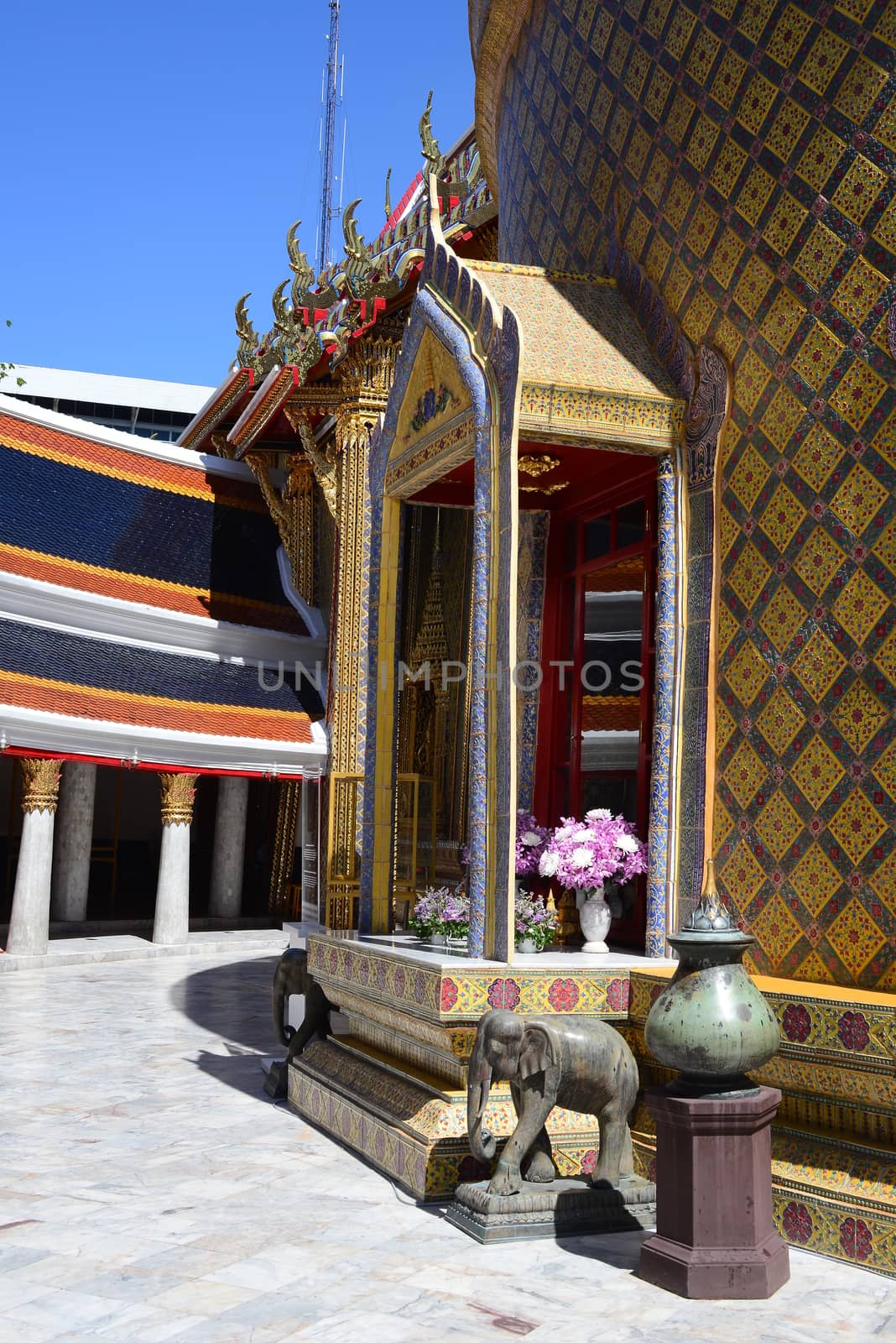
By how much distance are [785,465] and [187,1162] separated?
11.8 feet

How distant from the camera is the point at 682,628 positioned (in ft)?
17.5

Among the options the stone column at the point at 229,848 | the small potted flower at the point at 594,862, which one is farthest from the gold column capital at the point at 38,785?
the small potted flower at the point at 594,862

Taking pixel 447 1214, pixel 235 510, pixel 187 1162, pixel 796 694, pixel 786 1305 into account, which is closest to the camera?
pixel 786 1305

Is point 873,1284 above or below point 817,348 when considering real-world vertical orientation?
below

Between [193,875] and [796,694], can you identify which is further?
[193,875]

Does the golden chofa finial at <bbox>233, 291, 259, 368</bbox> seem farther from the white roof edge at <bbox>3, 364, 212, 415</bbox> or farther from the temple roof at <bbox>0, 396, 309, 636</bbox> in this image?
the white roof edge at <bbox>3, 364, 212, 415</bbox>

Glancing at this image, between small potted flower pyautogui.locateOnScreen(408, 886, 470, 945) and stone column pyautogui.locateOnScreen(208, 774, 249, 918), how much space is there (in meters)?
10.2

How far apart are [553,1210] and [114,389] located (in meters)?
37.3

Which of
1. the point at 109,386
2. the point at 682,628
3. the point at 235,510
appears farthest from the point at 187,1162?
the point at 109,386

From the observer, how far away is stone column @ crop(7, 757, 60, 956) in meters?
12.6

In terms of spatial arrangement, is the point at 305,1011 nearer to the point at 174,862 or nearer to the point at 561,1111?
the point at 561,1111

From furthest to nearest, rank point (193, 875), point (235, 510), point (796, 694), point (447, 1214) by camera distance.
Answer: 1. point (193, 875)
2. point (235, 510)
3. point (796, 694)
4. point (447, 1214)

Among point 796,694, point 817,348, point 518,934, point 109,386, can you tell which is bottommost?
point 518,934

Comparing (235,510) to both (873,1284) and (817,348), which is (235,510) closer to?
(817,348)
